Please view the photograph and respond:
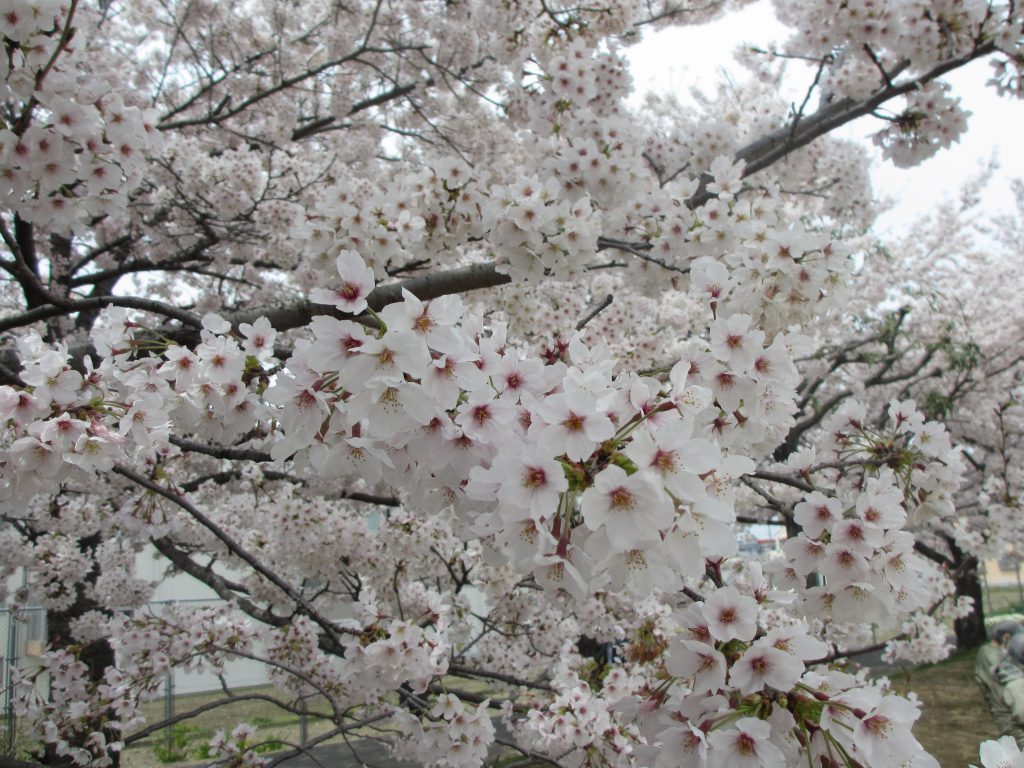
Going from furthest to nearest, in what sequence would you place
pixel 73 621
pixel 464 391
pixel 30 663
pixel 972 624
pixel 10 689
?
pixel 972 624 < pixel 73 621 < pixel 30 663 < pixel 10 689 < pixel 464 391

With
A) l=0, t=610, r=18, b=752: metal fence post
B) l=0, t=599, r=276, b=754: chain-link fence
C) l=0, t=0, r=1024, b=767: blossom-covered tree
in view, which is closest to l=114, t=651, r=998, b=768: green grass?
l=0, t=599, r=276, b=754: chain-link fence

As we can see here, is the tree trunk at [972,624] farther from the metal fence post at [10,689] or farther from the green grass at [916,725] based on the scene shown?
the metal fence post at [10,689]

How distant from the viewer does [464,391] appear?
140 cm

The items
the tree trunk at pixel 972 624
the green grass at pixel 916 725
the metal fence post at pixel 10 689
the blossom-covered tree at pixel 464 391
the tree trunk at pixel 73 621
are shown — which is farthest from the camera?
the tree trunk at pixel 972 624

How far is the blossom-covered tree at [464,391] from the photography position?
4.35 feet

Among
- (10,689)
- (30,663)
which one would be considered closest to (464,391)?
(10,689)

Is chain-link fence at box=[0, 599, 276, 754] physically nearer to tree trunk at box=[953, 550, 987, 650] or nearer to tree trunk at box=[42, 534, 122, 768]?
tree trunk at box=[42, 534, 122, 768]

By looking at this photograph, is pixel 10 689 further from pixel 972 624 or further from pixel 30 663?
pixel 972 624

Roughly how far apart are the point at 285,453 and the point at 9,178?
194 cm

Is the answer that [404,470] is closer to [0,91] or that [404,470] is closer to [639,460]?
[639,460]

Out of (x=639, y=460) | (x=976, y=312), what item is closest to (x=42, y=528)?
(x=639, y=460)

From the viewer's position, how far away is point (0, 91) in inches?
97.0

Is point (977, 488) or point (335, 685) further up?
point (977, 488)

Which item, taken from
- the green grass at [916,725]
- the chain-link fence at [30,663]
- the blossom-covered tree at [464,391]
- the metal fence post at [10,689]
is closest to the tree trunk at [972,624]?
the green grass at [916,725]
